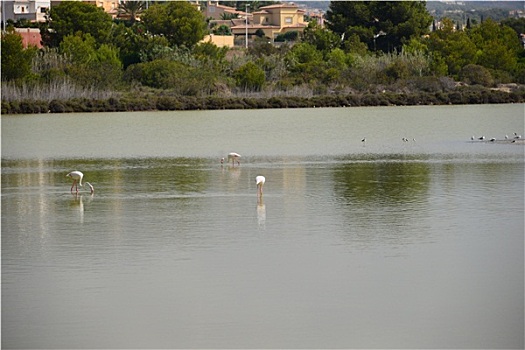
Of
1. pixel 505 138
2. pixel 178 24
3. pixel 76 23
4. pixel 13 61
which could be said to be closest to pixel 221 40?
pixel 178 24

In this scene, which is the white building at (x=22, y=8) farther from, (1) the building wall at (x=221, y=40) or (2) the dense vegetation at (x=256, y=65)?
(2) the dense vegetation at (x=256, y=65)

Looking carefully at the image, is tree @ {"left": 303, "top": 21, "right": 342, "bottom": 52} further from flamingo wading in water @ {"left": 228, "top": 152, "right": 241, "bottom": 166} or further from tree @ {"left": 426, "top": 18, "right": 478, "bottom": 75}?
flamingo wading in water @ {"left": 228, "top": 152, "right": 241, "bottom": 166}

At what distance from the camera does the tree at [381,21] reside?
5750 cm

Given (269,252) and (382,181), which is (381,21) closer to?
(382,181)

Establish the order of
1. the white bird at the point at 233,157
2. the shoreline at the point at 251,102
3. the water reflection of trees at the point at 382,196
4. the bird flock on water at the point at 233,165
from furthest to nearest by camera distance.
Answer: the shoreline at the point at 251,102, the white bird at the point at 233,157, the bird flock on water at the point at 233,165, the water reflection of trees at the point at 382,196

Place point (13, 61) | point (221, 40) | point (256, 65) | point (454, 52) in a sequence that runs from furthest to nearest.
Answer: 1. point (221, 40)
2. point (454, 52)
3. point (256, 65)
4. point (13, 61)

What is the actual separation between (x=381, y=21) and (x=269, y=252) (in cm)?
5008

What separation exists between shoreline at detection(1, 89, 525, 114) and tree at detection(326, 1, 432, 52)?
572 inches

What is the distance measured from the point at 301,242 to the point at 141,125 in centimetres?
2178

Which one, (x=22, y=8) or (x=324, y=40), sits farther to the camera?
(x=22, y=8)

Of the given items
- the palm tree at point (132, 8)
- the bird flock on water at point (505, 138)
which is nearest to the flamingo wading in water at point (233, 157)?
the bird flock on water at point (505, 138)

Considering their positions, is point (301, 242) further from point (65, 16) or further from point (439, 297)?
point (65, 16)

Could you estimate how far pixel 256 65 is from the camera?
4853cm

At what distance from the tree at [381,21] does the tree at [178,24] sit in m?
7.37
